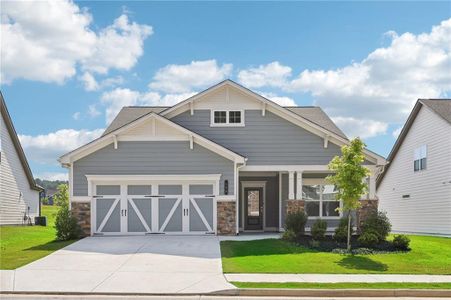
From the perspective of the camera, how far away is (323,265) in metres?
14.2

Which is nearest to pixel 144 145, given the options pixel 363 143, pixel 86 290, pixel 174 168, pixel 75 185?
pixel 174 168

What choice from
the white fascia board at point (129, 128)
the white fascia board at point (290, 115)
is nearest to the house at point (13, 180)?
the white fascia board at point (129, 128)

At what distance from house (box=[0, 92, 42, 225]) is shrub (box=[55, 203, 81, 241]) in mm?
10800

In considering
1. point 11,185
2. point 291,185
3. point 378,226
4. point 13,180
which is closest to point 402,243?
point 378,226

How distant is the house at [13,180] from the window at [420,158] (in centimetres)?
2389

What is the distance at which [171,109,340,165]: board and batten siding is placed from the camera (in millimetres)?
22781

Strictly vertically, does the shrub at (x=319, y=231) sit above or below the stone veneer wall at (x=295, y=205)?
below

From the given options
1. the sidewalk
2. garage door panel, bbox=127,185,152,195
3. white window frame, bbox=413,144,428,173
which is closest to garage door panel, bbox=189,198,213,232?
garage door panel, bbox=127,185,152,195

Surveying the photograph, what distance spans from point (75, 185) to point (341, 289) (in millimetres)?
13391

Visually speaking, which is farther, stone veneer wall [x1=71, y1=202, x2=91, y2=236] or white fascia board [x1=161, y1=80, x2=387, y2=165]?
white fascia board [x1=161, y1=80, x2=387, y2=165]

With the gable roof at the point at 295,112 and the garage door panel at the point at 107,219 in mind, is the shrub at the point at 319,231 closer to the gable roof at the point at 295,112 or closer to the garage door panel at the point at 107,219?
the gable roof at the point at 295,112

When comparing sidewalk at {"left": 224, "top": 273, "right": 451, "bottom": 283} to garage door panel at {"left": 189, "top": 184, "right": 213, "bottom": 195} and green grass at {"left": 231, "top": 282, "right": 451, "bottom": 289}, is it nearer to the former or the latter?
green grass at {"left": 231, "top": 282, "right": 451, "bottom": 289}

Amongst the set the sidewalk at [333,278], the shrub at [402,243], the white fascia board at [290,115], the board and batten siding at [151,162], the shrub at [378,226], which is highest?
the white fascia board at [290,115]

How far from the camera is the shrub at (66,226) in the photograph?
19.8 m
